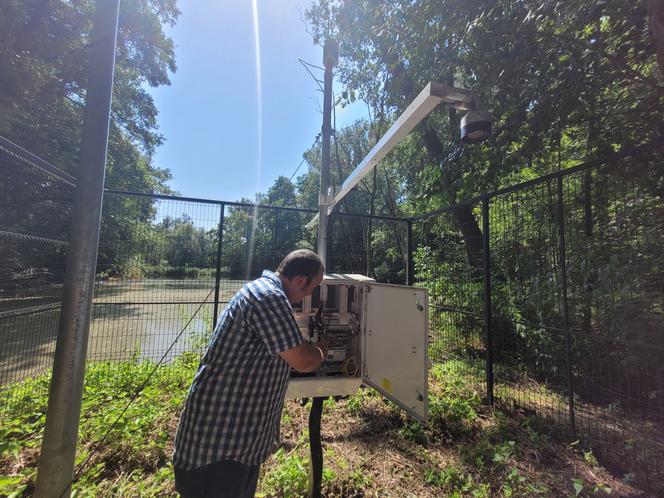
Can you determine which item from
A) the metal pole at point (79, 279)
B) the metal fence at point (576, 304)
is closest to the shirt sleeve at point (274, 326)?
the metal pole at point (79, 279)

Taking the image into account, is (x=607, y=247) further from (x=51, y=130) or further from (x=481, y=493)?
(x=51, y=130)

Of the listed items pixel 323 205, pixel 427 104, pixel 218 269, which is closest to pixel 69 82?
pixel 218 269

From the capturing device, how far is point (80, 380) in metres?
1.57

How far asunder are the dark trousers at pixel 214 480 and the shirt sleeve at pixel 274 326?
1.71ft

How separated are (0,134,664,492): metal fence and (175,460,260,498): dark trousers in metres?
2.58

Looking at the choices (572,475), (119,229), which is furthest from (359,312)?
(119,229)

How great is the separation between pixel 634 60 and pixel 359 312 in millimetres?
4096

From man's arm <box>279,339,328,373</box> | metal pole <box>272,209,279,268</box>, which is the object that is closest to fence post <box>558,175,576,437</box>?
man's arm <box>279,339,328,373</box>

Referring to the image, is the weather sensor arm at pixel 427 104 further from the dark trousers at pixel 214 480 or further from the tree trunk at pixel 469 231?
the tree trunk at pixel 469 231

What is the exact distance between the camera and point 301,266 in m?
1.53

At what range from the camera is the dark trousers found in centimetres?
122

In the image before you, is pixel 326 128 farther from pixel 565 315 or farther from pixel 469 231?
pixel 565 315

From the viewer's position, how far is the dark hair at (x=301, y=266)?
1.53m

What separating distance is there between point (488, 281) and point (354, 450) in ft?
8.04
